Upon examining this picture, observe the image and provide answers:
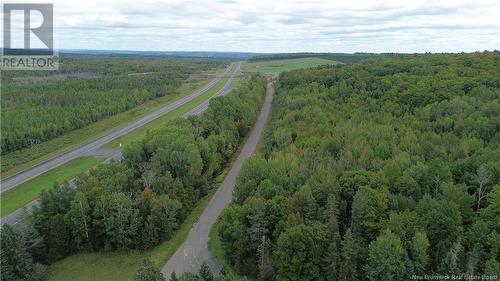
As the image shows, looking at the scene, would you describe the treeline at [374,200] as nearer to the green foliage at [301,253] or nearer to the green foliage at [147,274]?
the green foliage at [301,253]

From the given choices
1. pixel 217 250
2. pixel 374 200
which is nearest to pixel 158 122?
pixel 217 250

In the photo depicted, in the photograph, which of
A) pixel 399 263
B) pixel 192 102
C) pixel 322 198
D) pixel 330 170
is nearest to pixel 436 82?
pixel 330 170

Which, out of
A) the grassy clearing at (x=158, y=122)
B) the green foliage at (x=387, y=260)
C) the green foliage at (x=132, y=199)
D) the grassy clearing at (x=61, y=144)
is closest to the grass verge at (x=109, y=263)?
the green foliage at (x=132, y=199)

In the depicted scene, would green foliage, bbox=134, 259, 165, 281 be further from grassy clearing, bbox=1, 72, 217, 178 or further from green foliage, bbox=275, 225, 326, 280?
grassy clearing, bbox=1, 72, 217, 178

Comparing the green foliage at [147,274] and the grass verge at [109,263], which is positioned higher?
the green foliage at [147,274]

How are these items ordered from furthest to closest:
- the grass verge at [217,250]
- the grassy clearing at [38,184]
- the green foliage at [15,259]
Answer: the grassy clearing at [38,184] → the grass verge at [217,250] → the green foliage at [15,259]

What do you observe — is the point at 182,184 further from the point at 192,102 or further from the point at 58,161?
the point at 192,102
